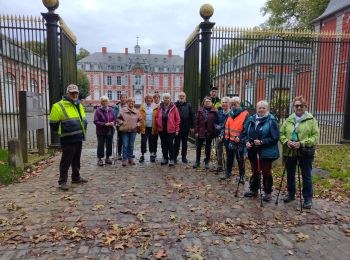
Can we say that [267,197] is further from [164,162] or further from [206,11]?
[206,11]

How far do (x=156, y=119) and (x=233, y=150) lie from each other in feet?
7.73

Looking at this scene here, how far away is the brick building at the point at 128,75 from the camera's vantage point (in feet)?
247

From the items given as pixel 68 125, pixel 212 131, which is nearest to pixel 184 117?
pixel 212 131

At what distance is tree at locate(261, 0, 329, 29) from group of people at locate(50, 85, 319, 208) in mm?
27871

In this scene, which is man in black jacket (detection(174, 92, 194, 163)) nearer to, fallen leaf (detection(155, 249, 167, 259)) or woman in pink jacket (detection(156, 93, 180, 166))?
woman in pink jacket (detection(156, 93, 180, 166))

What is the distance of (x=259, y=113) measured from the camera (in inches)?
205

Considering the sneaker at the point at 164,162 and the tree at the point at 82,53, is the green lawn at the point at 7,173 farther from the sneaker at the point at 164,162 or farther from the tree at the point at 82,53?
the tree at the point at 82,53

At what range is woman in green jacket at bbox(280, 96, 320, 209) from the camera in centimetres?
484

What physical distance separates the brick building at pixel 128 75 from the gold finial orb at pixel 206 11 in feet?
213

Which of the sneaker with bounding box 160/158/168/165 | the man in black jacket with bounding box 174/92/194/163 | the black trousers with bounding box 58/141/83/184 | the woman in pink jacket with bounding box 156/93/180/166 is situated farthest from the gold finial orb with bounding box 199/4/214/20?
the black trousers with bounding box 58/141/83/184

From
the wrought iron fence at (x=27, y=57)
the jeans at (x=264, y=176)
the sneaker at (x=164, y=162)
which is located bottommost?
the sneaker at (x=164, y=162)

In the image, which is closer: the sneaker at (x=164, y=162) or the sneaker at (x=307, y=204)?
the sneaker at (x=307, y=204)

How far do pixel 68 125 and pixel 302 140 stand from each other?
13.4 feet

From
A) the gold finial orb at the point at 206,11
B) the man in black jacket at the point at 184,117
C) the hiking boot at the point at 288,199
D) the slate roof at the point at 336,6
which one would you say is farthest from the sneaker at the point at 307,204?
the slate roof at the point at 336,6
